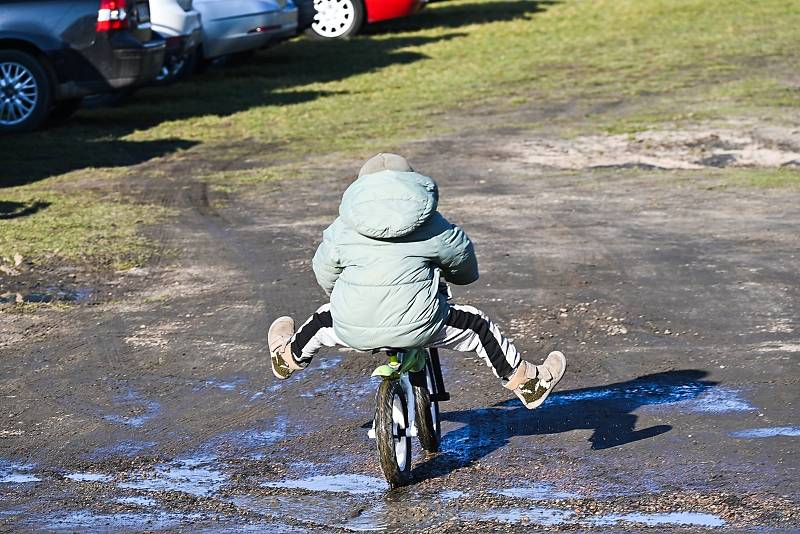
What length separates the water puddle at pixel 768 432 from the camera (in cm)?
641

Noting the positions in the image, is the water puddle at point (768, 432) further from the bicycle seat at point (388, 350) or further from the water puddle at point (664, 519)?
the bicycle seat at point (388, 350)

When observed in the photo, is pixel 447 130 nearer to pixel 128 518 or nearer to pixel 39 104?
pixel 39 104

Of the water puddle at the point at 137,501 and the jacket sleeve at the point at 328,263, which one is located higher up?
the jacket sleeve at the point at 328,263

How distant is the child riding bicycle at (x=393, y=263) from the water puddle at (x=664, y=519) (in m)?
1.00

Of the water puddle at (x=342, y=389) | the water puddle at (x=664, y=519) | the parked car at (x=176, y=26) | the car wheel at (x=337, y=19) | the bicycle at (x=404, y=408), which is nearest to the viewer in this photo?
the water puddle at (x=664, y=519)

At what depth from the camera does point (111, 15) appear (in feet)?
51.1

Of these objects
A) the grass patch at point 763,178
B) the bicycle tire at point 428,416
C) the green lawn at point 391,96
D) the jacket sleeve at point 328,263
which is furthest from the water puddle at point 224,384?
the grass patch at point 763,178

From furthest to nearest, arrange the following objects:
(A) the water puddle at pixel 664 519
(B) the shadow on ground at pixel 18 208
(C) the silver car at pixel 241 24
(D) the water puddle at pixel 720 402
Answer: (C) the silver car at pixel 241 24, (B) the shadow on ground at pixel 18 208, (D) the water puddle at pixel 720 402, (A) the water puddle at pixel 664 519

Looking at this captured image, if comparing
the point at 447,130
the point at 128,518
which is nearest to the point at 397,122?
the point at 447,130

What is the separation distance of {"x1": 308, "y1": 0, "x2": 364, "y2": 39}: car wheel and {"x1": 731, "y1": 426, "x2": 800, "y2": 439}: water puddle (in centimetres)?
1749

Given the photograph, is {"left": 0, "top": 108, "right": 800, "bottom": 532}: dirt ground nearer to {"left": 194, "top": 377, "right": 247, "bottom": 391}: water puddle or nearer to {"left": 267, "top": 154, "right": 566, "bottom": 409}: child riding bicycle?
{"left": 194, "top": 377, "right": 247, "bottom": 391}: water puddle

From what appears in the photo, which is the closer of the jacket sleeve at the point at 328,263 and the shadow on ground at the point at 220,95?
the jacket sleeve at the point at 328,263

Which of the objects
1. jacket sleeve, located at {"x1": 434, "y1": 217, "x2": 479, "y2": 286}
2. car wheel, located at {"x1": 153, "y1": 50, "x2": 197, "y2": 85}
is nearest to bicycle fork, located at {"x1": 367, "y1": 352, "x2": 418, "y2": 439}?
jacket sleeve, located at {"x1": 434, "y1": 217, "x2": 479, "y2": 286}

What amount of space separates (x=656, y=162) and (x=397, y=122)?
3.44 m
